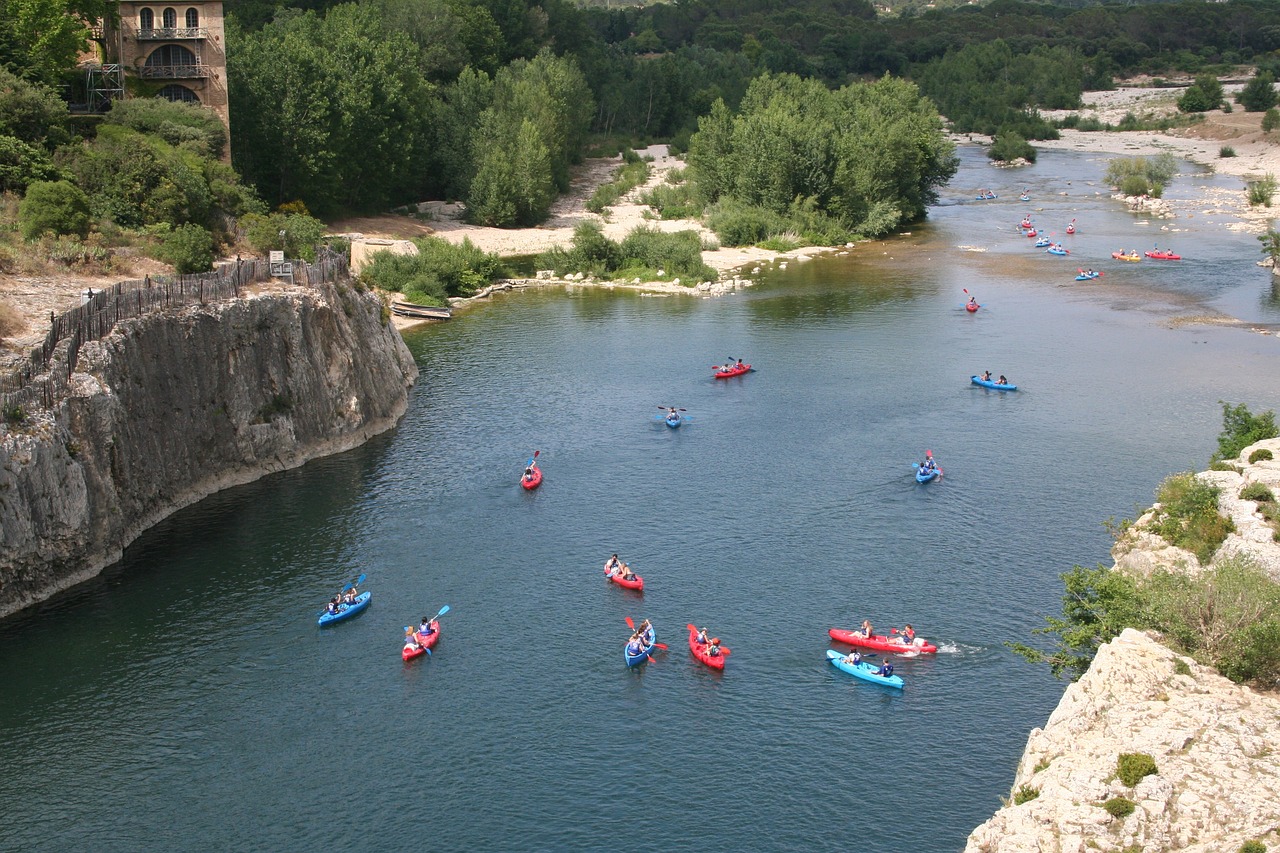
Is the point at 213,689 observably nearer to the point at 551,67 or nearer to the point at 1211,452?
the point at 1211,452

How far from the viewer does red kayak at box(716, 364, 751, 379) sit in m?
93.1

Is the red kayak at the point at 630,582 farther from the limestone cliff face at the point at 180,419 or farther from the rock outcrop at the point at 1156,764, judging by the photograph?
the rock outcrop at the point at 1156,764

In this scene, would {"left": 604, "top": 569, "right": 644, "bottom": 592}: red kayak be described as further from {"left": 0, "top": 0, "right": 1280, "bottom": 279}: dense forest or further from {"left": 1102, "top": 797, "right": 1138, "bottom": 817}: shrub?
{"left": 0, "top": 0, "right": 1280, "bottom": 279}: dense forest

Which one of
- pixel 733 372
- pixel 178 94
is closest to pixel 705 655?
pixel 733 372

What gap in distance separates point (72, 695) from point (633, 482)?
32136mm

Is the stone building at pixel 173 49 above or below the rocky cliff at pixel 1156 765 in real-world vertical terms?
above

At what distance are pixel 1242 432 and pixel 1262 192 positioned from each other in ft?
372

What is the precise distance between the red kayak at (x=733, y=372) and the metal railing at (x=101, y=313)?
30.1 meters

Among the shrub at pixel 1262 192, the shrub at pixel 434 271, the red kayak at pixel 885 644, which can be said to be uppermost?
the shrub at pixel 1262 192

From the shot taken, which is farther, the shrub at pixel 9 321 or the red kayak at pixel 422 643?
the shrub at pixel 9 321

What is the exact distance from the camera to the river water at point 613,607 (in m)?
42.8

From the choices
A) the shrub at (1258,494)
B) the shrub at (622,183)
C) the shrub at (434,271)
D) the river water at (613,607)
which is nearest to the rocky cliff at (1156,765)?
the river water at (613,607)

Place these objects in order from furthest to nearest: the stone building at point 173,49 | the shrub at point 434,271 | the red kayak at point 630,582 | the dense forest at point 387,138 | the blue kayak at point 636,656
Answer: the shrub at point 434,271 < the stone building at point 173,49 < the dense forest at point 387,138 < the red kayak at point 630,582 < the blue kayak at point 636,656

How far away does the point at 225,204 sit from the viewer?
303 ft
